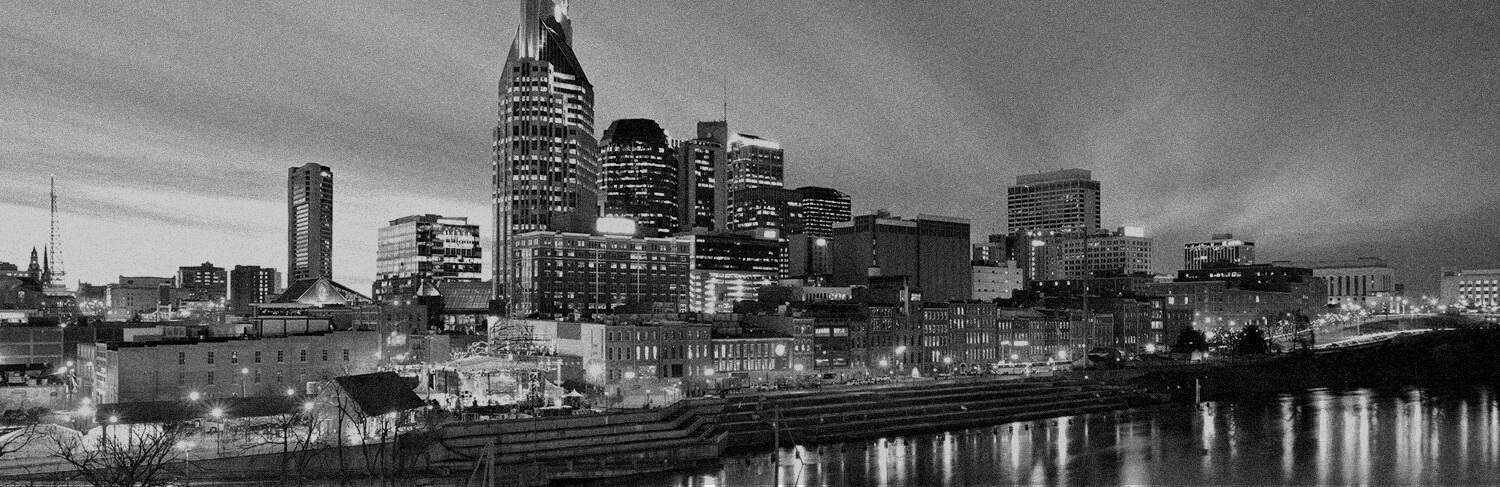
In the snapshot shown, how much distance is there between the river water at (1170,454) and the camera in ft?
211

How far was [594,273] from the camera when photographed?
174 m

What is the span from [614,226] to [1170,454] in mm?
117934

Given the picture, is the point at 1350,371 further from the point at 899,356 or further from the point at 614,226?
the point at 614,226

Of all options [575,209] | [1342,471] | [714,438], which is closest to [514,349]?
[714,438]

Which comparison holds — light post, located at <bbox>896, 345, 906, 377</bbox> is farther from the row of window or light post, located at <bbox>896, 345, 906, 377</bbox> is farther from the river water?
the row of window

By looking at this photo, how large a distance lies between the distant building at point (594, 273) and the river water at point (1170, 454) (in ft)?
297

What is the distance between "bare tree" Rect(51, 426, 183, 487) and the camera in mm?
44188

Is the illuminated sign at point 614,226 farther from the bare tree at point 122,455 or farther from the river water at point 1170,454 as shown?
the bare tree at point 122,455

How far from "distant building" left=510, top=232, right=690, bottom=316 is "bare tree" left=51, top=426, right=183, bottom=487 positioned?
110097mm

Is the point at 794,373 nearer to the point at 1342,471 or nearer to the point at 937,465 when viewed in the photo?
the point at 937,465

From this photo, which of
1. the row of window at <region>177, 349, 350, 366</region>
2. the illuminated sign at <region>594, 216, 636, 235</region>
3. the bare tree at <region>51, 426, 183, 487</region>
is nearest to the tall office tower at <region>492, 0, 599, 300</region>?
A: the illuminated sign at <region>594, 216, 636, 235</region>

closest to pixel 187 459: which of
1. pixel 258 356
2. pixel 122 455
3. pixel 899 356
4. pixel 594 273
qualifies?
pixel 122 455

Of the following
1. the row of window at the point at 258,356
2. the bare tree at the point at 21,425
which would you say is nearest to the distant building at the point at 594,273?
the row of window at the point at 258,356

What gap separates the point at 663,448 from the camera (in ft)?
223
